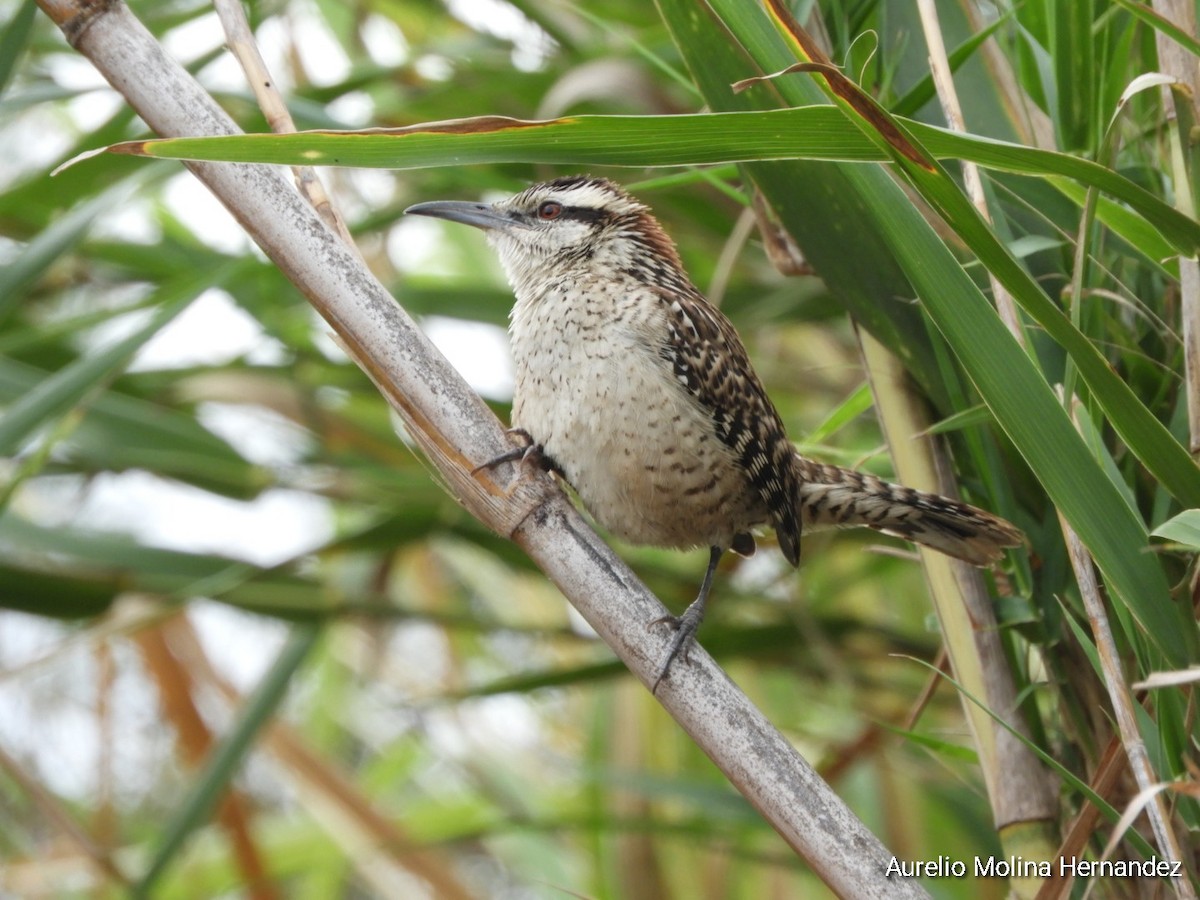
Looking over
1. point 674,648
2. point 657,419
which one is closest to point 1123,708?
point 674,648

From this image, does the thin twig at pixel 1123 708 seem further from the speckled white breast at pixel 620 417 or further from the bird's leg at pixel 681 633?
the speckled white breast at pixel 620 417

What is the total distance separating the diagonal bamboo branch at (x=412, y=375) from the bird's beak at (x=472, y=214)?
81 cm

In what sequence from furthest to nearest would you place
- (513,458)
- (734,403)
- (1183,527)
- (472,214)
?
(472,214) < (734,403) < (513,458) < (1183,527)

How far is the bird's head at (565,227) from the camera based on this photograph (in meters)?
2.18

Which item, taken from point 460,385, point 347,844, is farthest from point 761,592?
point 460,385

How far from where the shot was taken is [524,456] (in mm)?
1437

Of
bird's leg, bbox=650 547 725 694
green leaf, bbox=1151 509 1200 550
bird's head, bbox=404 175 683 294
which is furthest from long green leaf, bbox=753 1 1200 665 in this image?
bird's head, bbox=404 175 683 294

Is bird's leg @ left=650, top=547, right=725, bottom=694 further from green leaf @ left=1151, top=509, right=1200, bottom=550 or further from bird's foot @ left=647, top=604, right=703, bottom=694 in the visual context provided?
green leaf @ left=1151, top=509, right=1200, bottom=550

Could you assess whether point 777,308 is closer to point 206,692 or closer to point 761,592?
point 761,592

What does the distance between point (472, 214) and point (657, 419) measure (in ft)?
2.00

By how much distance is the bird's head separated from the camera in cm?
218

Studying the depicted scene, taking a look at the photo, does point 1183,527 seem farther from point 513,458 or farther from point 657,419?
point 657,419

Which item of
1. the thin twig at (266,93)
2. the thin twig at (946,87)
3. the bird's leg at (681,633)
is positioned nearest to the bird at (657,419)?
the bird's leg at (681,633)

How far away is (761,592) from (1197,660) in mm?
1598
